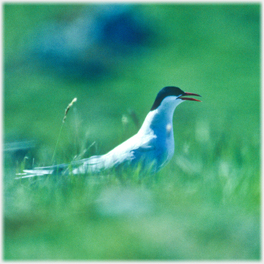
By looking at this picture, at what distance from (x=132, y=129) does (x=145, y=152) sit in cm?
32

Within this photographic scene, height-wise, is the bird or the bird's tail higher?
the bird

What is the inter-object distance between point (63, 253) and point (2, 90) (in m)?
1.07

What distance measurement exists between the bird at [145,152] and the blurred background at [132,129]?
0.08 meters

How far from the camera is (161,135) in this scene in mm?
2020

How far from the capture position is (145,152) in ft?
6.49

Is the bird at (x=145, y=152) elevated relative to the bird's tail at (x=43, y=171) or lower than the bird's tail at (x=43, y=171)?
elevated

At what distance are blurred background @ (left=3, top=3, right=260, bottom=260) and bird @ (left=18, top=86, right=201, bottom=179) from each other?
0.08 meters

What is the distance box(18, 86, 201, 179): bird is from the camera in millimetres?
1968

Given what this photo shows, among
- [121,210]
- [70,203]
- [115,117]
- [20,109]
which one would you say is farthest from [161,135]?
[20,109]

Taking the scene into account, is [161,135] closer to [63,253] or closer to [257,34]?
[63,253]

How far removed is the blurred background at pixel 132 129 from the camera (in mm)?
1827

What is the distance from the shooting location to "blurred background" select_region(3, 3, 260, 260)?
1.83 m

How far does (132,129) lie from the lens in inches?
89.5

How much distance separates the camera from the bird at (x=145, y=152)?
197 centimetres
